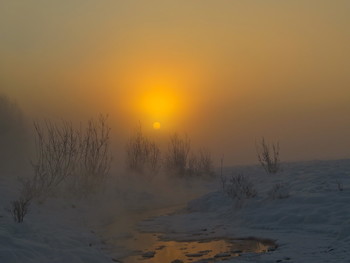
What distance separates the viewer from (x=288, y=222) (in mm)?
9797

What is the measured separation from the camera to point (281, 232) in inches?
360

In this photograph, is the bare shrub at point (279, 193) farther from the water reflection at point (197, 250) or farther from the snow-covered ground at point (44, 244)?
the snow-covered ground at point (44, 244)

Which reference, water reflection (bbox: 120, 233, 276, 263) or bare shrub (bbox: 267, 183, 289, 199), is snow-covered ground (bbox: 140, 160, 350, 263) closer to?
bare shrub (bbox: 267, 183, 289, 199)

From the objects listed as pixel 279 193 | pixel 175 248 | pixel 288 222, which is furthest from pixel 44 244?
pixel 279 193

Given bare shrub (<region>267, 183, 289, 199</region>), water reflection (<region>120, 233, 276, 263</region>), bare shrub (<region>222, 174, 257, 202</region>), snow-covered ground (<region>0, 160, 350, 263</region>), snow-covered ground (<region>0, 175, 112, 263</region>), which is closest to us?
snow-covered ground (<region>0, 175, 112, 263</region>)

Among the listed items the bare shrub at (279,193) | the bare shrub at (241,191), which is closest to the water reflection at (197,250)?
the bare shrub at (279,193)

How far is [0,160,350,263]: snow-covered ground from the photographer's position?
7.01m

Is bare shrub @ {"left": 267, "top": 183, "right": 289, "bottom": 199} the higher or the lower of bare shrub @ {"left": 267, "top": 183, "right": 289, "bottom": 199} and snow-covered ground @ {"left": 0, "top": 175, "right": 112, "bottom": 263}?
the higher

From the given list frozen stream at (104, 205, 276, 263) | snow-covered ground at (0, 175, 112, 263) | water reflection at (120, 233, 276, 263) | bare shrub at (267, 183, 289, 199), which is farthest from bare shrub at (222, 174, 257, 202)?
snow-covered ground at (0, 175, 112, 263)

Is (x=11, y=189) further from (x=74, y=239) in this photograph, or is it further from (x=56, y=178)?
(x=74, y=239)

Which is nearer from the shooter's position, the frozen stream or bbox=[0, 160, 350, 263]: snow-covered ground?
bbox=[0, 160, 350, 263]: snow-covered ground

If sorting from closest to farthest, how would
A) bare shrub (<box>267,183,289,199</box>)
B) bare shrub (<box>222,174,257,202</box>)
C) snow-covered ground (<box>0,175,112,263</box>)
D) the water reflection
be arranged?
snow-covered ground (<box>0,175,112,263</box>) → the water reflection → bare shrub (<box>267,183,289,199</box>) → bare shrub (<box>222,174,257,202</box>)

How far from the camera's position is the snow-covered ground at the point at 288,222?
7.10m

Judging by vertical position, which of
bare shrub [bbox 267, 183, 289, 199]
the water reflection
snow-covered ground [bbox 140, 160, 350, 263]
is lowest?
the water reflection
